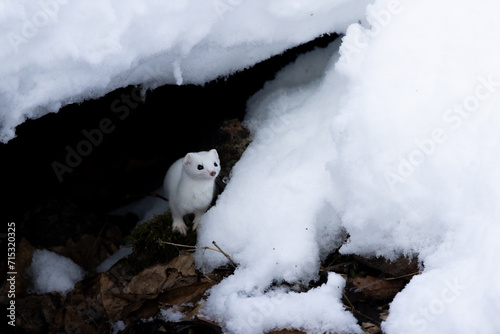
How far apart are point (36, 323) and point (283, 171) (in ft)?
5.78

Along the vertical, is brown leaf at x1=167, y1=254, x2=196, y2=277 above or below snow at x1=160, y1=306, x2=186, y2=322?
above

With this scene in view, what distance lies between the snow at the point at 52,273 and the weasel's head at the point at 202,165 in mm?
1151

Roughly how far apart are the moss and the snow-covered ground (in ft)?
0.80

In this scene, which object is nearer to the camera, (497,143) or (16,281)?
(497,143)

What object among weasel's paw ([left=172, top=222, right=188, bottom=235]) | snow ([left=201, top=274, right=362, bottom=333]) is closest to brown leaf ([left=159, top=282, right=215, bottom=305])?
snow ([left=201, top=274, right=362, bottom=333])

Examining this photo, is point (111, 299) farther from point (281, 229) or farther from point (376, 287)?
point (376, 287)

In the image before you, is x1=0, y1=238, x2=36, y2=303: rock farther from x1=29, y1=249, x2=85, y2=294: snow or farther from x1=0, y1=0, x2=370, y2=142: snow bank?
x1=0, y1=0, x2=370, y2=142: snow bank

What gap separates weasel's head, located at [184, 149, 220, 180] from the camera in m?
2.61

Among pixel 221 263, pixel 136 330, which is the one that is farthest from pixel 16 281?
pixel 221 263

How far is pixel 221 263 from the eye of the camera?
237 centimetres

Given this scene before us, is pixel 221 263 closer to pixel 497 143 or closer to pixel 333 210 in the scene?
pixel 333 210

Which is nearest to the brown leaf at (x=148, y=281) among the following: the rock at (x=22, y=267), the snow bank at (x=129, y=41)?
the rock at (x=22, y=267)

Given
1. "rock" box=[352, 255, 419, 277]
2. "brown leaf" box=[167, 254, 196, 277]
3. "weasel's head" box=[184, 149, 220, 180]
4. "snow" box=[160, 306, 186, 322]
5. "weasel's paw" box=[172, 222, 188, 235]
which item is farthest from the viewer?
"weasel's paw" box=[172, 222, 188, 235]

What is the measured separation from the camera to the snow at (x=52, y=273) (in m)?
2.87
